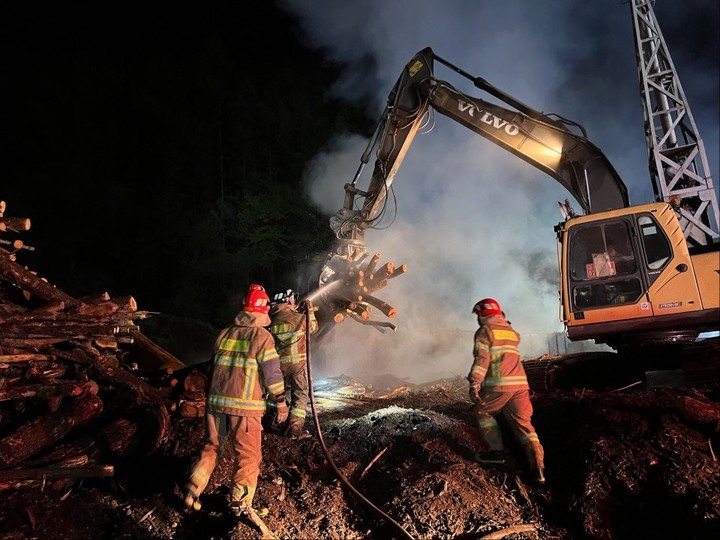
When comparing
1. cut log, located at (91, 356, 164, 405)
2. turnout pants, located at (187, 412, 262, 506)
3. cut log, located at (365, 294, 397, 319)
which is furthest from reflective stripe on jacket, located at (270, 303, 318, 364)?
cut log, located at (365, 294, 397, 319)

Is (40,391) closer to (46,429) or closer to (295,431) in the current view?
(46,429)

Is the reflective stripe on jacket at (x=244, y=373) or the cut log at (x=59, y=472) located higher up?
the reflective stripe on jacket at (x=244, y=373)

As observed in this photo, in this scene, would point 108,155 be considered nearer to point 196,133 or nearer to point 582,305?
point 196,133

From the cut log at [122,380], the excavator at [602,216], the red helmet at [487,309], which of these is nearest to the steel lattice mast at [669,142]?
the excavator at [602,216]

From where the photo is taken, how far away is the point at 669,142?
22.3ft

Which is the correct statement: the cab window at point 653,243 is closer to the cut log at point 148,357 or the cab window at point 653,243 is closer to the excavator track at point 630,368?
the excavator track at point 630,368

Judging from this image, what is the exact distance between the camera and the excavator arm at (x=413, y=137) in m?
6.51

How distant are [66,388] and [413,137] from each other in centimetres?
614

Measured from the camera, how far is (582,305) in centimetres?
565

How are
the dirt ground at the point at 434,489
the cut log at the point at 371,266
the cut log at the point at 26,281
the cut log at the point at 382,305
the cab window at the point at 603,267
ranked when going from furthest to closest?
the cut log at the point at 371,266, the cut log at the point at 382,305, the cab window at the point at 603,267, the cut log at the point at 26,281, the dirt ground at the point at 434,489

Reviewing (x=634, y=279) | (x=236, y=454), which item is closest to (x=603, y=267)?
(x=634, y=279)

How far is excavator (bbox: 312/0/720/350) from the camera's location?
5.32 metres

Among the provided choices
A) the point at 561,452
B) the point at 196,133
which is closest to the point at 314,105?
the point at 196,133

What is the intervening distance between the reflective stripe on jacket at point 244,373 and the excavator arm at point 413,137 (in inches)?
180
